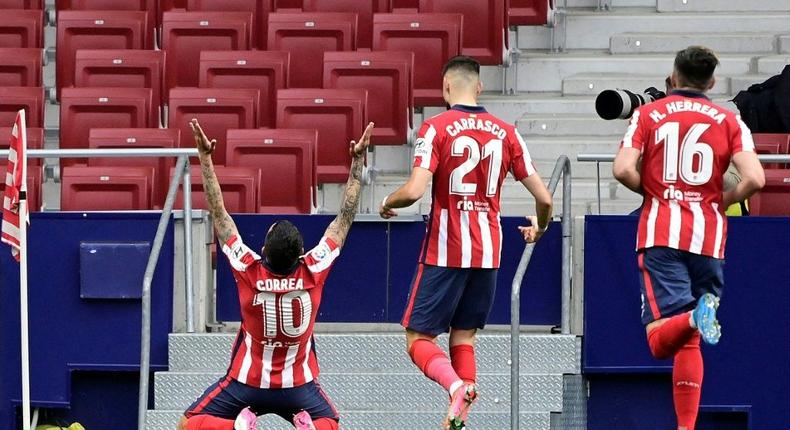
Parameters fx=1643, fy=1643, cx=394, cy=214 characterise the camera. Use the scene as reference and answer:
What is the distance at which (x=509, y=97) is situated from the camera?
41.2 ft

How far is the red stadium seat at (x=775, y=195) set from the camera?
35.0 ft

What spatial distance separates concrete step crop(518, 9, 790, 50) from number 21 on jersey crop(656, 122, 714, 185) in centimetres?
516

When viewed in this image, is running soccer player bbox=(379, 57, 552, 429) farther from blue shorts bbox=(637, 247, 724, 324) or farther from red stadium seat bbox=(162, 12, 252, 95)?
red stadium seat bbox=(162, 12, 252, 95)

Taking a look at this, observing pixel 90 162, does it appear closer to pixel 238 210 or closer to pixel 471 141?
pixel 238 210

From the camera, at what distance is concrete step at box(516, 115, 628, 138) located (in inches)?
481

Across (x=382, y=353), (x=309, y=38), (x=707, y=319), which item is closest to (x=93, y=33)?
(x=309, y=38)

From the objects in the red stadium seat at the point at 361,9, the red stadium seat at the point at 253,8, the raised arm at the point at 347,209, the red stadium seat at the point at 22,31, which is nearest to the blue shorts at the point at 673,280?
the raised arm at the point at 347,209

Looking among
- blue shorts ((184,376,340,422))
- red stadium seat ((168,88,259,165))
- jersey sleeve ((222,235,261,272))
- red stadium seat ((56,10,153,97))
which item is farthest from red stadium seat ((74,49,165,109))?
blue shorts ((184,376,340,422))

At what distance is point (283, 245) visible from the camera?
24.3 feet

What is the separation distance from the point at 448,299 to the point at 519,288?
96cm

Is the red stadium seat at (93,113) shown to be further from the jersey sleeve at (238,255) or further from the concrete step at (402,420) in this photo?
the jersey sleeve at (238,255)

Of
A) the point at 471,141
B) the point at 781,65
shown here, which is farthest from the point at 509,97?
the point at 471,141

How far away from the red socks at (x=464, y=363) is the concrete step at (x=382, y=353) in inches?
47.4

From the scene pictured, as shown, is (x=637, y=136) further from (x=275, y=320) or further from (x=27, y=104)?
(x=27, y=104)
